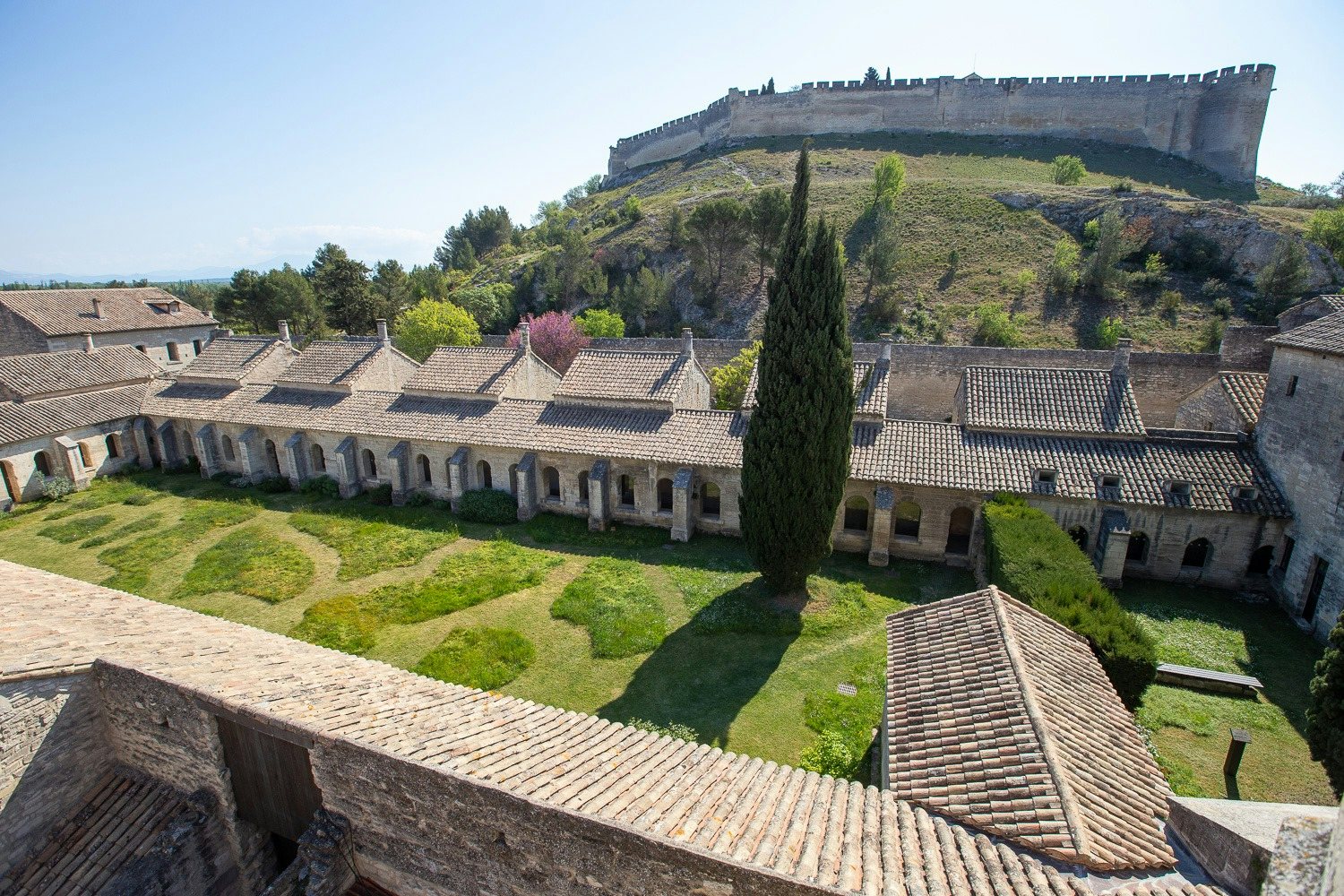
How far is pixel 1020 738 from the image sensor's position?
8.52m

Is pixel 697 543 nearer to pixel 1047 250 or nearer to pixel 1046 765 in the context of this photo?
pixel 1046 765

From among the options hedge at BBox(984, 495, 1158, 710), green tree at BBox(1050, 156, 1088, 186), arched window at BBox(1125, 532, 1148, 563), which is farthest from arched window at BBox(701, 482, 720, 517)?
green tree at BBox(1050, 156, 1088, 186)

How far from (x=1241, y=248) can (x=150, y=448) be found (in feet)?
227

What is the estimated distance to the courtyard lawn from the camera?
481 inches

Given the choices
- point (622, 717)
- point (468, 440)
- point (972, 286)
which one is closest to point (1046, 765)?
point (622, 717)

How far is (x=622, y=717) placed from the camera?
1409 cm

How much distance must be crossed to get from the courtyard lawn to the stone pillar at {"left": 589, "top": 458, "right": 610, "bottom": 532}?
1641cm

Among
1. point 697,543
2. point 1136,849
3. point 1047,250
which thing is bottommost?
point 697,543

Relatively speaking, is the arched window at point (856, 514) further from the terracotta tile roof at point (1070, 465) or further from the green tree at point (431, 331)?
the green tree at point (431, 331)

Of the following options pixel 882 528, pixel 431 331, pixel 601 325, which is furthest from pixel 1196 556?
pixel 431 331

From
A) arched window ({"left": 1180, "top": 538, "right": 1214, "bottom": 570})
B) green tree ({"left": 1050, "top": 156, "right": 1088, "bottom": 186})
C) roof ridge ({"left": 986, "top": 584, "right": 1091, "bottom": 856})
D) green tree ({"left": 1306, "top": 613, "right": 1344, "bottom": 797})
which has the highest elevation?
green tree ({"left": 1050, "top": 156, "right": 1088, "bottom": 186})

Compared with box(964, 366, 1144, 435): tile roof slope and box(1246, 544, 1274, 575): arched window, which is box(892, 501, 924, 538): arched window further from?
box(1246, 544, 1274, 575): arched window

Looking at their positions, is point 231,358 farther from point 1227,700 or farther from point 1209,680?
point 1227,700

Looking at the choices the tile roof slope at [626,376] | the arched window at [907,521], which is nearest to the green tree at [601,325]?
the tile roof slope at [626,376]
